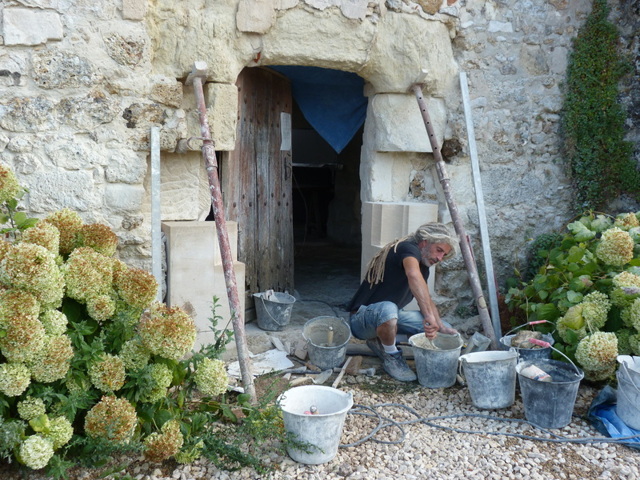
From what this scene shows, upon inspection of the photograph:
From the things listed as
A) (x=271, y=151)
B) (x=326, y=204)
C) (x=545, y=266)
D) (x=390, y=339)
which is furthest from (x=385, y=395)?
(x=326, y=204)

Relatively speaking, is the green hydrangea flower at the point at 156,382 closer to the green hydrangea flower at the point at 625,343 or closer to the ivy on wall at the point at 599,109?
the green hydrangea flower at the point at 625,343

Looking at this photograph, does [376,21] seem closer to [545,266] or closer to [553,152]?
[553,152]

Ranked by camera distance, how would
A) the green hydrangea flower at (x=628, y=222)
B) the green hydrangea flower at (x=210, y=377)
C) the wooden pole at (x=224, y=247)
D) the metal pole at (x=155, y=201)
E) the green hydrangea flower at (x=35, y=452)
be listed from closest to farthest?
the green hydrangea flower at (x=35, y=452) < the green hydrangea flower at (x=210, y=377) < the wooden pole at (x=224, y=247) < the metal pole at (x=155, y=201) < the green hydrangea flower at (x=628, y=222)

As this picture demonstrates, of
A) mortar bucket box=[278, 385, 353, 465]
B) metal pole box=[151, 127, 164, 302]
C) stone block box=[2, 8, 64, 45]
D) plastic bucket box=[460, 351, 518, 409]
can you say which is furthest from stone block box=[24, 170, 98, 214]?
plastic bucket box=[460, 351, 518, 409]

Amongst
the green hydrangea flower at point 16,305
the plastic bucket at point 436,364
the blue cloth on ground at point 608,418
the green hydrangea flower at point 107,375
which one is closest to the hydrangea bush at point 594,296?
the blue cloth on ground at point 608,418

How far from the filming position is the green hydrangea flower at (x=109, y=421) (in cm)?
251

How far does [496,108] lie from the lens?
486cm

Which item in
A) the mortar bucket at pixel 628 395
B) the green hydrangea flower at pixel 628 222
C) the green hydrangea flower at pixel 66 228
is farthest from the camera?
the green hydrangea flower at pixel 628 222

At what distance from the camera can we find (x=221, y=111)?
4.11 metres

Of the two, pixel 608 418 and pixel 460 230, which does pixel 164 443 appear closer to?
pixel 608 418

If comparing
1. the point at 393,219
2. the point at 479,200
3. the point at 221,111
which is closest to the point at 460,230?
the point at 479,200

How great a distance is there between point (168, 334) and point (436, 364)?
1811 mm

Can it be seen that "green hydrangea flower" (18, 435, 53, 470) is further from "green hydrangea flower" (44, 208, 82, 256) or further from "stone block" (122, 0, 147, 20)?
"stone block" (122, 0, 147, 20)

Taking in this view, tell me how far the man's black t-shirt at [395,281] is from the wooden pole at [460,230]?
0.37 m
